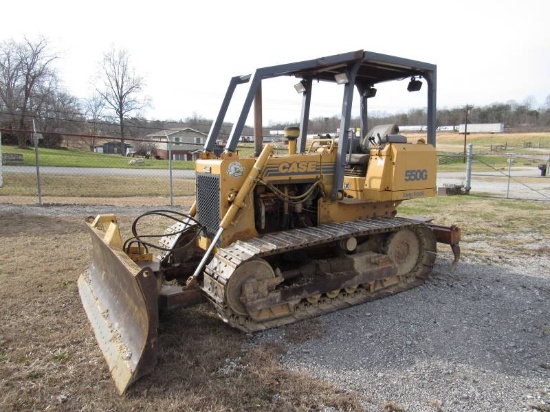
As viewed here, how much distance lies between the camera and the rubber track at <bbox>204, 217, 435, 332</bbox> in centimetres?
441

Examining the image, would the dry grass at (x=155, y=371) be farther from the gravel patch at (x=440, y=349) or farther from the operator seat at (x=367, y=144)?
the operator seat at (x=367, y=144)

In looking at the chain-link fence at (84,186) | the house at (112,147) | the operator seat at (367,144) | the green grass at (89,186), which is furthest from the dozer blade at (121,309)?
the house at (112,147)

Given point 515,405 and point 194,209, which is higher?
point 194,209

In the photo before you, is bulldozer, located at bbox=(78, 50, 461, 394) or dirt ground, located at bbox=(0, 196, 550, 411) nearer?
dirt ground, located at bbox=(0, 196, 550, 411)

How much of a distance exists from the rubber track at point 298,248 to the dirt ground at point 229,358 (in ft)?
0.53

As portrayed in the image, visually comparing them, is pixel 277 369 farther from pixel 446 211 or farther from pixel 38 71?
pixel 38 71

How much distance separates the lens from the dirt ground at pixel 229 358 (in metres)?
3.36

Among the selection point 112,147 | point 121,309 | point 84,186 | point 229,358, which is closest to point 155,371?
point 229,358

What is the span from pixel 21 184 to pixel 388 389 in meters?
16.0

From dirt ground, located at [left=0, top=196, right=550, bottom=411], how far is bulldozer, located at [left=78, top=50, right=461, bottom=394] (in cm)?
23

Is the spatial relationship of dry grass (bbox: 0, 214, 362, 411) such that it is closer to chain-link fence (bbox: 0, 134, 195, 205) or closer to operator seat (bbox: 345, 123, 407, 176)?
operator seat (bbox: 345, 123, 407, 176)

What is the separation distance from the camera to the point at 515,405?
11.1ft

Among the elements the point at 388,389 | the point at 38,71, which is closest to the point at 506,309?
the point at 388,389

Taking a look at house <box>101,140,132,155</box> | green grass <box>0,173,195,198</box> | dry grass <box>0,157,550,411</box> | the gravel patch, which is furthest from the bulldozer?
house <box>101,140,132,155</box>
